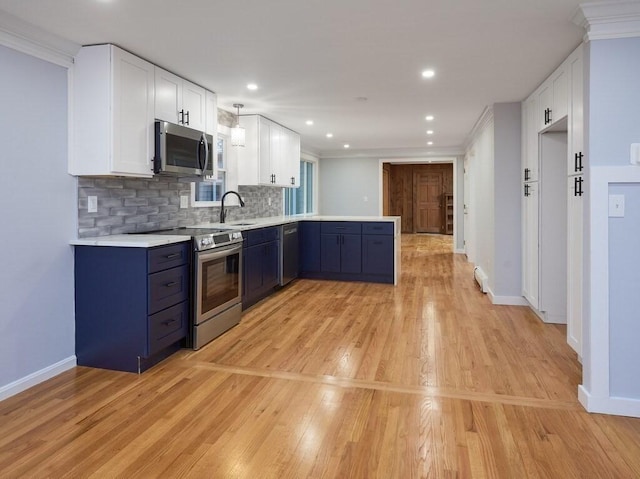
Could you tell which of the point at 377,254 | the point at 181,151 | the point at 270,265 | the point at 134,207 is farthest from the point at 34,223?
the point at 377,254

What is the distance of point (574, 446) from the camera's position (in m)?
2.06

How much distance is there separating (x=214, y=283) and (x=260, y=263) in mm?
1256

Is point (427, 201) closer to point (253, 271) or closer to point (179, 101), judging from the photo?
point (253, 271)

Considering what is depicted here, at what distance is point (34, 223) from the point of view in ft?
9.09

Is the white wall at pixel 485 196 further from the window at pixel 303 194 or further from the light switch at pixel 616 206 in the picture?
the window at pixel 303 194

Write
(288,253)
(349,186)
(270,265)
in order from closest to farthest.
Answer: (270,265)
(288,253)
(349,186)

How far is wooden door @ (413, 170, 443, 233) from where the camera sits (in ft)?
45.8

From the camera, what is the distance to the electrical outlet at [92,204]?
317 centimetres

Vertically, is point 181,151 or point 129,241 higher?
point 181,151

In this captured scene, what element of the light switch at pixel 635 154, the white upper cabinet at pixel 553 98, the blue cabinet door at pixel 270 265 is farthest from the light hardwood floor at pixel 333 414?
the white upper cabinet at pixel 553 98

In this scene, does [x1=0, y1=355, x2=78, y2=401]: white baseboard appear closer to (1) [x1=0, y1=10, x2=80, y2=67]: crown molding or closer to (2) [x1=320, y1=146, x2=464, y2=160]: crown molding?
(1) [x1=0, y1=10, x2=80, y2=67]: crown molding

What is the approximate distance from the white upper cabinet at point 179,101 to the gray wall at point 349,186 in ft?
19.8

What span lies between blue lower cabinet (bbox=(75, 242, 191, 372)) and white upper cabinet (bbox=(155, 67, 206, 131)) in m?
1.20

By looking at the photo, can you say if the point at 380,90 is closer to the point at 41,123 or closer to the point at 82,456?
the point at 41,123
